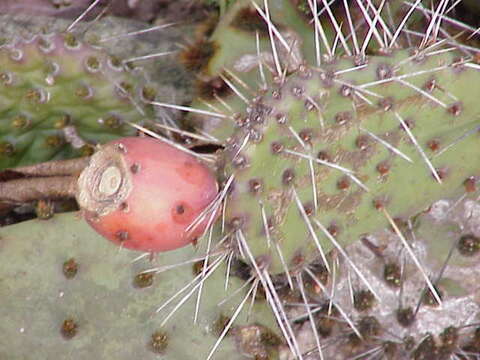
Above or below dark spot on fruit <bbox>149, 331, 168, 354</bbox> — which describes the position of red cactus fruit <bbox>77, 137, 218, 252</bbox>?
above

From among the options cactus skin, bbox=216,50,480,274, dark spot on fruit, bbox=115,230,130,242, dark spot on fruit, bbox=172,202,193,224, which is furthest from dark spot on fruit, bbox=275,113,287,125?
dark spot on fruit, bbox=115,230,130,242

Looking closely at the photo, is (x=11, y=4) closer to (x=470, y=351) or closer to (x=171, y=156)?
(x=171, y=156)

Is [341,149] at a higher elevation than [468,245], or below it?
higher

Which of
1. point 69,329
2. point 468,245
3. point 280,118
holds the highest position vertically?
point 280,118

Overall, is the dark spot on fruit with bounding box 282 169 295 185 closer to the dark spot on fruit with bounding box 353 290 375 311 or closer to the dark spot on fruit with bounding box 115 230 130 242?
the dark spot on fruit with bounding box 115 230 130 242

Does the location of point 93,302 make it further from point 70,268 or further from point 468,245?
point 468,245

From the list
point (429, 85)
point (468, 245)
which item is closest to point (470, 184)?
point (468, 245)

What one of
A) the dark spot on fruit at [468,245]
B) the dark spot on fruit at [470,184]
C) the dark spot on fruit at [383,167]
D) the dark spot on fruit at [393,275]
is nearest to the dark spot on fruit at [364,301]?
the dark spot on fruit at [393,275]

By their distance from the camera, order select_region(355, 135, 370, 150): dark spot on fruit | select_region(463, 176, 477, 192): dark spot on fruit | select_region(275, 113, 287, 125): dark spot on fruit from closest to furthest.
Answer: select_region(275, 113, 287, 125): dark spot on fruit → select_region(355, 135, 370, 150): dark spot on fruit → select_region(463, 176, 477, 192): dark spot on fruit
